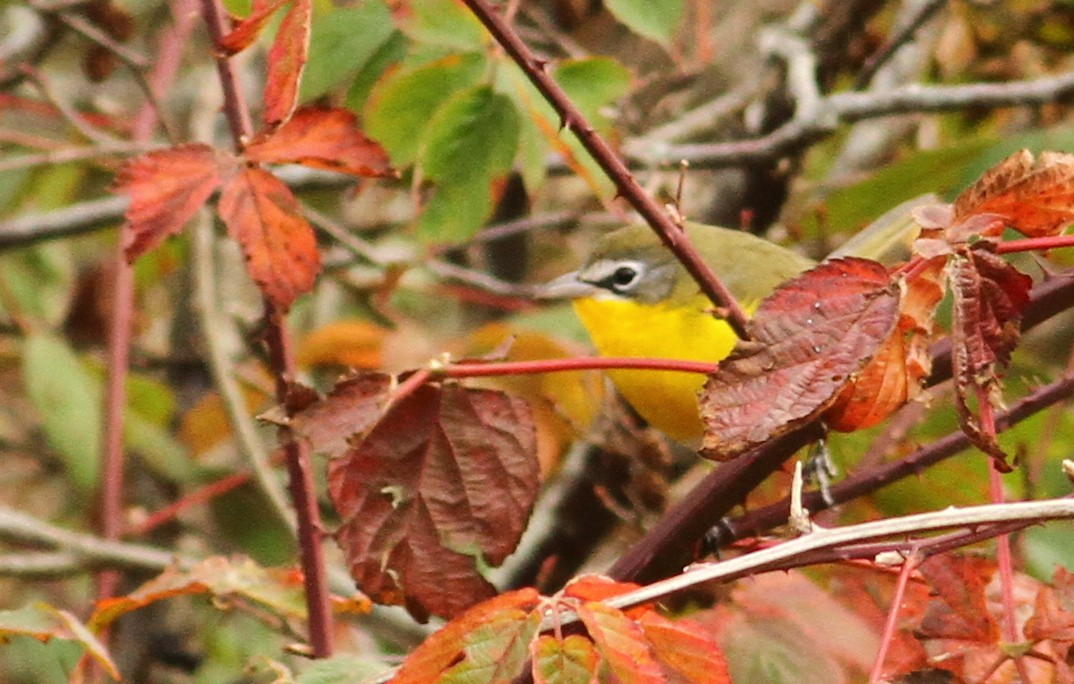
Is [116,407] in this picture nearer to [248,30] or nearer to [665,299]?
[665,299]

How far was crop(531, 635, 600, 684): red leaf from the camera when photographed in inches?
34.5

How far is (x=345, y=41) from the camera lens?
1.69m

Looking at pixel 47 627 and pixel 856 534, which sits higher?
pixel 47 627

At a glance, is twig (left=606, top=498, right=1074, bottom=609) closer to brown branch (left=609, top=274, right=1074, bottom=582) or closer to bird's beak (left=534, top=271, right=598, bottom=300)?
brown branch (left=609, top=274, right=1074, bottom=582)

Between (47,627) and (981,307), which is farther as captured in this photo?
(47,627)

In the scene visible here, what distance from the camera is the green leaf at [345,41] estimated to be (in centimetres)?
169

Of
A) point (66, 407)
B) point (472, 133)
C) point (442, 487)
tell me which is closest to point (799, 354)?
point (442, 487)

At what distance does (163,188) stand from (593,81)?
74cm

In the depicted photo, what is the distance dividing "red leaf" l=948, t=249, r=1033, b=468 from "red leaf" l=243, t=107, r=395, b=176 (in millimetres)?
466

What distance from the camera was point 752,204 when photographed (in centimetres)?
262

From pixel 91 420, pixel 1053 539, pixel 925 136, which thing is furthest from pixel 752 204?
pixel 91 420

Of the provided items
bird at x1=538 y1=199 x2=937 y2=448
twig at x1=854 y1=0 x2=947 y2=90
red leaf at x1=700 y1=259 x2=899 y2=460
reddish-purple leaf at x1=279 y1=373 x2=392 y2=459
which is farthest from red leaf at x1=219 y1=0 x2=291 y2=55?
twig at x1=854 y1=0 x2=947 y2=90

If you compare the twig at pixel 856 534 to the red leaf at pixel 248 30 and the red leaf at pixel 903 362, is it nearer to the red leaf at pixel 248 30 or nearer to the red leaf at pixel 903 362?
the red leaf at pixel 903 362

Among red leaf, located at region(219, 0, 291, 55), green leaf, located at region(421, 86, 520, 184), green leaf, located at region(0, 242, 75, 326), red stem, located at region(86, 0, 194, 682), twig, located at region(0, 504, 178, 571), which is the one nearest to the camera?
red leaf, located at region(219, 0, 291, 55)
